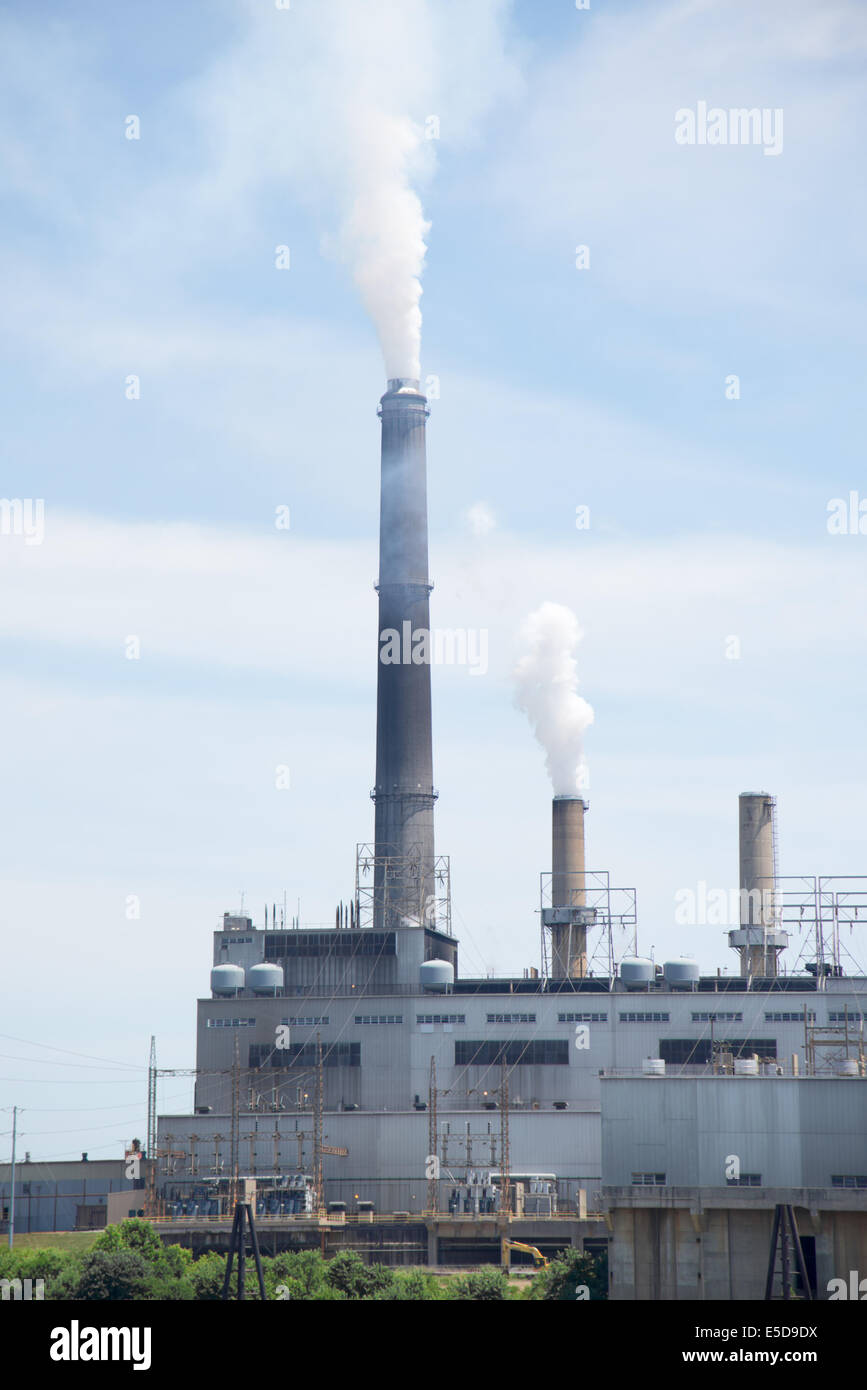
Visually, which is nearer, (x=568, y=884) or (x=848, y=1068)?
(x=848, y=1068)

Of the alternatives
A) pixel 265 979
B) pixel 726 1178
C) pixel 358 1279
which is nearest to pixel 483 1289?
pixel 358 1279

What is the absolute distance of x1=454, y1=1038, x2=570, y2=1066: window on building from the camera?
302 ft

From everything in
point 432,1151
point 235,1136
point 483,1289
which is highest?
point 235,1136

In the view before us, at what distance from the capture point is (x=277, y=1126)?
286 feet

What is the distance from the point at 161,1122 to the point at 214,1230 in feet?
34.3

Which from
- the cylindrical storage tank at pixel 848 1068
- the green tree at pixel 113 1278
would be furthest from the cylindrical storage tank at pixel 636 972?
the green tree at pixel 113 1278

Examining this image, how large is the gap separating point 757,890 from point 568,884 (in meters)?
10.7

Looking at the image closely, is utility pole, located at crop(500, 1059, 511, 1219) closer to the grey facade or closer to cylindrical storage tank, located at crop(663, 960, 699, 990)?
cylindrical storage tank, located at crop(663, 960, 699, 990)

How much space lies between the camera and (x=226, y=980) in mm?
95750

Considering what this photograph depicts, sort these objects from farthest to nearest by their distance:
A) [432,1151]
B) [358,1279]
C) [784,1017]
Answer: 1. [784,1017]
2. [432,1151]
3. [358,1279]

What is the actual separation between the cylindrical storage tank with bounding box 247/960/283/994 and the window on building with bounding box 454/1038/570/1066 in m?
10.8

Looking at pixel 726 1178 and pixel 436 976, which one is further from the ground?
pixel 436 976

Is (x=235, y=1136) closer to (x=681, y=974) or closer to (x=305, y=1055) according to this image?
(x=305, y=1055)
